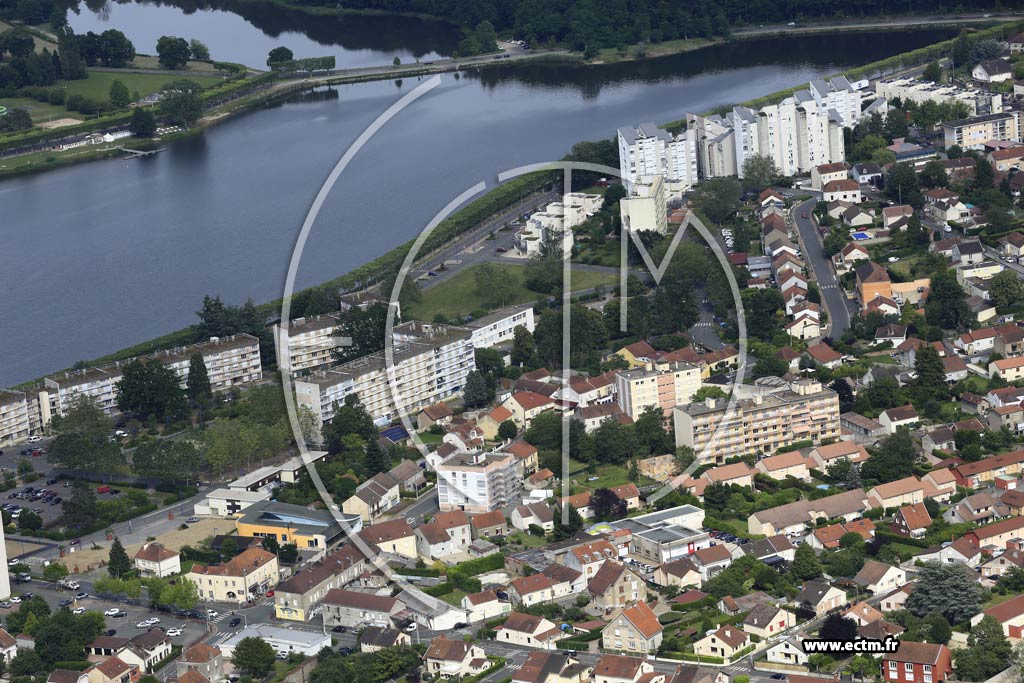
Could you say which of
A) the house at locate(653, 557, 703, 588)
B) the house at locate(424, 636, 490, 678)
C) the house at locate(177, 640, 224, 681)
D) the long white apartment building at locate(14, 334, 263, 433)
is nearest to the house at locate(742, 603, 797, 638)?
the house at locate(653, 557, 703, 588)

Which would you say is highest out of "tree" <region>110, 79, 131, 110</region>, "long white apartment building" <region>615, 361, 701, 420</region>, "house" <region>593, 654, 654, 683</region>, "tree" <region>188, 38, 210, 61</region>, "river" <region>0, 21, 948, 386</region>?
"tree" <region>188, 38, 210, 61</region>

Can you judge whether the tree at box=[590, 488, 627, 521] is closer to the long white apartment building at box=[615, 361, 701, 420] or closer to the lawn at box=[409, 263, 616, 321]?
the long white apartment building at box=[615, 361, 701, 420]

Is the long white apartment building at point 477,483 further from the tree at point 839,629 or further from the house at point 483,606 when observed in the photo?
the tree at point 839,629

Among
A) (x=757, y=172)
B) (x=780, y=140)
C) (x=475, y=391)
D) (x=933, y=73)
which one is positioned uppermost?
(x=933, y=73)

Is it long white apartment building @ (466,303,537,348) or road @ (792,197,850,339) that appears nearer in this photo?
long white apartment building @ (466,303,537,348)

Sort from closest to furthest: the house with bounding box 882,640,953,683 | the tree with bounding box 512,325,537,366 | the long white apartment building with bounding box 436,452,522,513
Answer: the house with bounding box 882,640,953,683 < the long white apartment building with bounding box 436,452,522,513 < the tree with bounding box 512,325,537,366

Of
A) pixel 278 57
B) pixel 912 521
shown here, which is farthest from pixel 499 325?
pixel 278 57

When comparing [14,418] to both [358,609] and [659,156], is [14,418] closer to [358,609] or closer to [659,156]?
[358,609]
